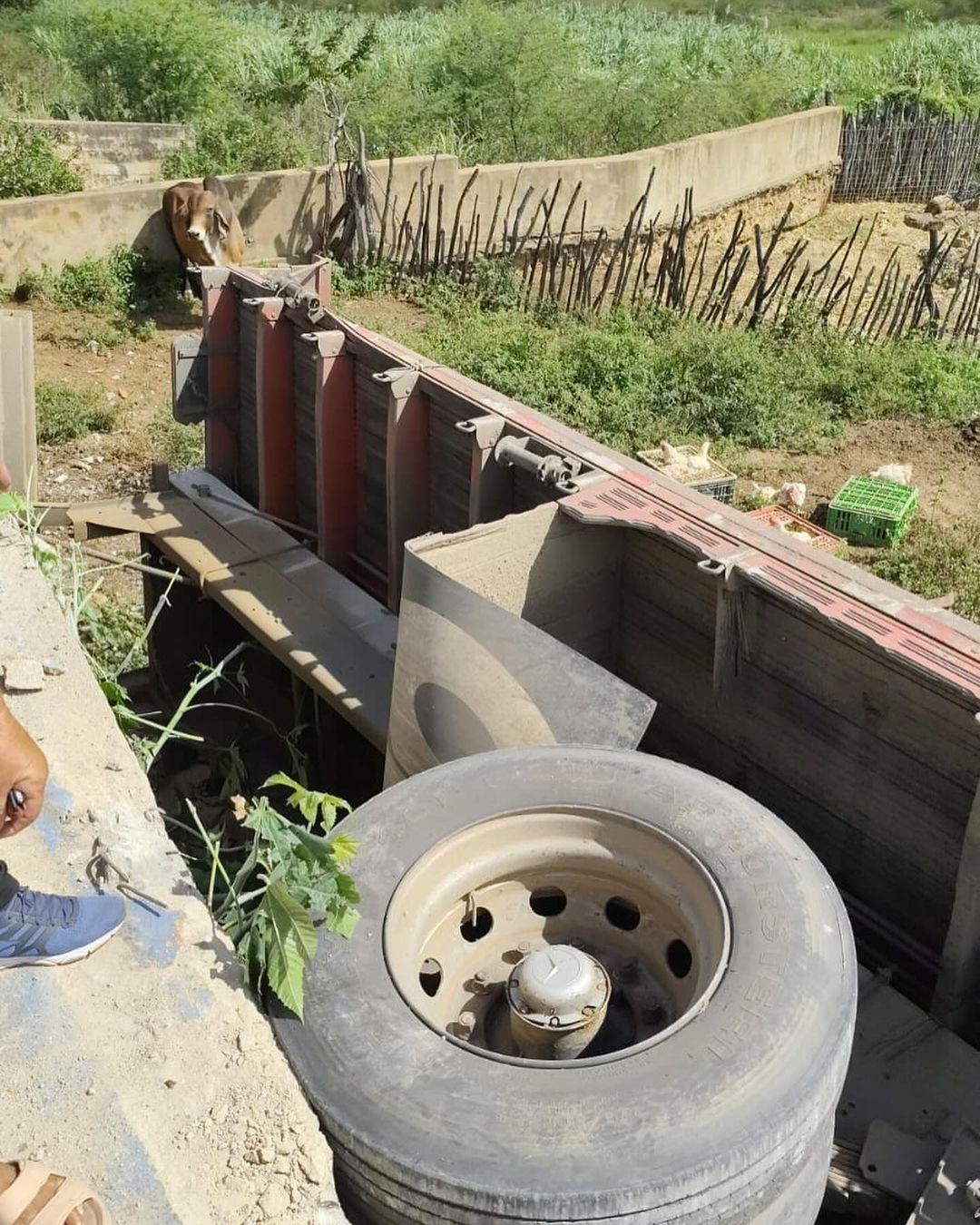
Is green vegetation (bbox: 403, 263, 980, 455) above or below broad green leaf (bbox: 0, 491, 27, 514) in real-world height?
below

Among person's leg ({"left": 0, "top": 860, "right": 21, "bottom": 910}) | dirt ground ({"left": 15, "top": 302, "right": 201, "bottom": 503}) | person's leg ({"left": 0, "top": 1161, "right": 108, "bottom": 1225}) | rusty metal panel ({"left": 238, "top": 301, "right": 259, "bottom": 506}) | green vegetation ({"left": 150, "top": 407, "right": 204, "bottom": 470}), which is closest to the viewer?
person's leg ({"left": 0, "top": 1161, "right": 108, "bottom": 1225})

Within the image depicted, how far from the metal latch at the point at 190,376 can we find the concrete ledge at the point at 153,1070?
12.8ft

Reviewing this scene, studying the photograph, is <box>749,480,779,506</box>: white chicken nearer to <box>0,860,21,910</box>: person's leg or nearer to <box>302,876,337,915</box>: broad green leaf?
<box>302,876,337,915</box>: broad green leaf

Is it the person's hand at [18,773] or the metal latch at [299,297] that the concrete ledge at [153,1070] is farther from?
the metal latch at [299,297]

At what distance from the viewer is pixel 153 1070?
262 cm

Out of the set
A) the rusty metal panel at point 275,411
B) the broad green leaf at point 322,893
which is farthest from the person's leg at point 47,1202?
the rusty metal panel at point 275,411

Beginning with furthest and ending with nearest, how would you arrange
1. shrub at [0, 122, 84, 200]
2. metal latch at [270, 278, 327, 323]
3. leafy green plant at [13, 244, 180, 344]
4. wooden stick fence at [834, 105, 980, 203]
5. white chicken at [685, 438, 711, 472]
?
wooden stick fence at [834, 105, 980, 203] < shrub at [0, 122, 84, 200] < leafy green plant at [13, 244, 180, 344] < white chicken at [685, 438, 711, 472] < metal latch at [270, 278, 327, 323]

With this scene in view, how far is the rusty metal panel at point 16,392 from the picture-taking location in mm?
6348

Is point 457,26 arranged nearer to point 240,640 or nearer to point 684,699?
point 240,640

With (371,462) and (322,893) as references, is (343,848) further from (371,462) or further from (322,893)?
(371,462)

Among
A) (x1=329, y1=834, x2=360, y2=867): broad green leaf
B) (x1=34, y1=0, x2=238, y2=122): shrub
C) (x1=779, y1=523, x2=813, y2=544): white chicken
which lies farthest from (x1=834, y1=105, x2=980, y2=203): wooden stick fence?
(x1=329, y1=834, x2=360, y2=867): broad green leaf

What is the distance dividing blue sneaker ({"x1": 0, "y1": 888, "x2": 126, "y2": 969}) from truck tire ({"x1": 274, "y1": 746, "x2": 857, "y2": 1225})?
548 millimetres

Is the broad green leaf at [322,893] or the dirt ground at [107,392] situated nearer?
the broad green leaf at [322,893]

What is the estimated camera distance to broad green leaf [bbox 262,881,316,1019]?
2582 mm
